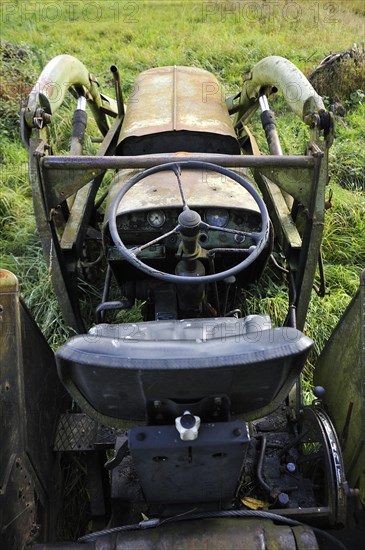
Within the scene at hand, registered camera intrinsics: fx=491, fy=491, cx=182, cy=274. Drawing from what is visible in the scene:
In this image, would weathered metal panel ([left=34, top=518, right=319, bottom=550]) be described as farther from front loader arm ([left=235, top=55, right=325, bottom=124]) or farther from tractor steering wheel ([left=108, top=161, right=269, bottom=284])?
front loader arm ([left=235, top=55, right=325, bottom=124])

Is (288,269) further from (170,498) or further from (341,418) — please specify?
(170,498)

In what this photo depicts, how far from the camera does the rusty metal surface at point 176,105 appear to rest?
3.24 metres

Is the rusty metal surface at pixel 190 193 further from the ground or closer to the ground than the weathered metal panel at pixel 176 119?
closer to the ground

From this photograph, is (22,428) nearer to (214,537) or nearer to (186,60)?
(214,537)

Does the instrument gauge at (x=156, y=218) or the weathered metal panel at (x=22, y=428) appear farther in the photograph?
the instrument gauge at (x=156, y=218)

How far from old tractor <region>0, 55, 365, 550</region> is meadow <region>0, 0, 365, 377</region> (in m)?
0.76

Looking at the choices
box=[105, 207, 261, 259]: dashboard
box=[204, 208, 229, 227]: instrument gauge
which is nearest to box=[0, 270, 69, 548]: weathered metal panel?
box=[105, 207, 261, 259]: dashboard

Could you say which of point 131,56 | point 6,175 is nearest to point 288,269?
point 6,175

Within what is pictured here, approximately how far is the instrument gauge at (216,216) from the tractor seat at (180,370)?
3.71 ft

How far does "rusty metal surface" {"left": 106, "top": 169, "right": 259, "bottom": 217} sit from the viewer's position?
8.33 feet

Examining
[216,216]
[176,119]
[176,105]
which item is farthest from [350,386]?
[176,105]

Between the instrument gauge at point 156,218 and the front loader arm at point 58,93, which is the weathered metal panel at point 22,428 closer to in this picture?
the instrument gauge at point 156,218

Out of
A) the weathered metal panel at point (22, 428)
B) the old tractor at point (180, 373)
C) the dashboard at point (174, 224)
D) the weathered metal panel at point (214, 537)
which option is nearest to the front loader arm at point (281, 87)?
the old tractor at point (180, 373)

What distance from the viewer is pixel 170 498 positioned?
172 centimetres
